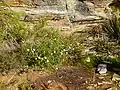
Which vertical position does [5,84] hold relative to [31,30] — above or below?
below

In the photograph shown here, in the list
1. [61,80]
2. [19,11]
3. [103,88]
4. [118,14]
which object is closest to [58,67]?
[61,80]

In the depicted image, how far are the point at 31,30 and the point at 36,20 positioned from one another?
299 millimetres

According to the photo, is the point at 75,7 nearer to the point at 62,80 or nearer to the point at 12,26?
the point at 12,26

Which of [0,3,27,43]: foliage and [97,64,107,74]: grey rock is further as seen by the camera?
[0,3,27,43]: foliage

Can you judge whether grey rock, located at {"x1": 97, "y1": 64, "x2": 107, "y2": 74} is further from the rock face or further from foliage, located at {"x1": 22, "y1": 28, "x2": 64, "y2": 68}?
the rock face

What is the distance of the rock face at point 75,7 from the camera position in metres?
6.35

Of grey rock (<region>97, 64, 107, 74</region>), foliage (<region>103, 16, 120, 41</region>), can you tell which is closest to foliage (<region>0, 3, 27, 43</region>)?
grey rock (<region>97, 64, 107, 74</region>)

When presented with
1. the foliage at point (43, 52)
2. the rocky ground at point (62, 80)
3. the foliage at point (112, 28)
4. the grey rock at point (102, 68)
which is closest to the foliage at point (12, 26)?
the foliage at point (43, 52)

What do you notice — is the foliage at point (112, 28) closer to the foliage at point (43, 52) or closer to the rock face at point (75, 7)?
the rock face at point (75, 7)

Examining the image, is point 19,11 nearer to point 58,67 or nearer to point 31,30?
point 31,30

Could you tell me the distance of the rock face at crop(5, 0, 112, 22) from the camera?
20.8 feet

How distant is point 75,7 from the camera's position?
655cm

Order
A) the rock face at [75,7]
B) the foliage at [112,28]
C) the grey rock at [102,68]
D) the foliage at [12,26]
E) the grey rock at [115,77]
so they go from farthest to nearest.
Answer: the foliage at [112,28] < the rock face at [75,7] < the foliage at [12,26] < the grey rock at [102,68] < the grey rock at [115,77]

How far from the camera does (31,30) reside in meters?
6.12
